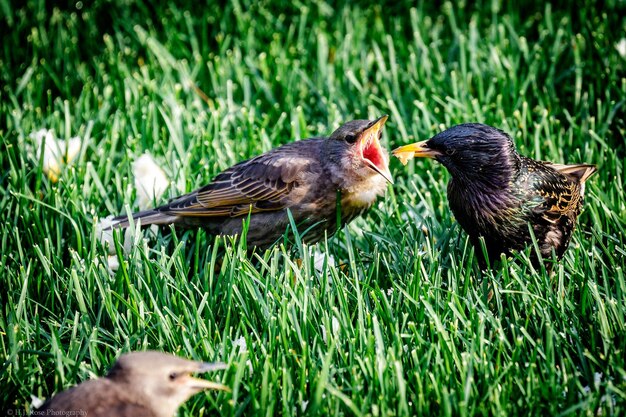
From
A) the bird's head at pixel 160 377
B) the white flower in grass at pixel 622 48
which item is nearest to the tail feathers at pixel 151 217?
the bird's head at pixel 160 377

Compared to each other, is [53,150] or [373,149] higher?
[53,150]

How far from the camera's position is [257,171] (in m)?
4.32

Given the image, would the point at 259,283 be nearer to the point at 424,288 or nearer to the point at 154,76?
the point at 424,288

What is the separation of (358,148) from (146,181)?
1.34 metres

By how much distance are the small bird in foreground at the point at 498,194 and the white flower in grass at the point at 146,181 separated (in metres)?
1.60

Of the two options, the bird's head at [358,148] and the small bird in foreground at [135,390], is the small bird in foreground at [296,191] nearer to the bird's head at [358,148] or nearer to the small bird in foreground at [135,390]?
the bird's head at [358,148]

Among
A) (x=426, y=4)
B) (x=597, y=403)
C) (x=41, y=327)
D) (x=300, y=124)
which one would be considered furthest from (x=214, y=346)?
(x=426, y=4)

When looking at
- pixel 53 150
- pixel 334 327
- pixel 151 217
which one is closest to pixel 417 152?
pixel 334 327

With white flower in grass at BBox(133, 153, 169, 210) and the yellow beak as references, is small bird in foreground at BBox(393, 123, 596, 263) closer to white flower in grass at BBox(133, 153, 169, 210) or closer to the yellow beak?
the yellow beak

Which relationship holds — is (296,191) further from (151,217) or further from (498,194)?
(498,194)

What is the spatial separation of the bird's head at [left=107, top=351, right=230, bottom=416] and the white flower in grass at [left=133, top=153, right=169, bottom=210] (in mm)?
2077

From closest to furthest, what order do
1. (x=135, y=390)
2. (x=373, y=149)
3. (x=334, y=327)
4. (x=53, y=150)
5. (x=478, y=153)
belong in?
1. (x=135, y=390)
2. (x=334, y=327)
3. (x=478, y=153)
4. (x=373, y=149)
5. (x=53, y=150)

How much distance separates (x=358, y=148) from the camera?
4156mm

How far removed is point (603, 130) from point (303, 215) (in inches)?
83.9
